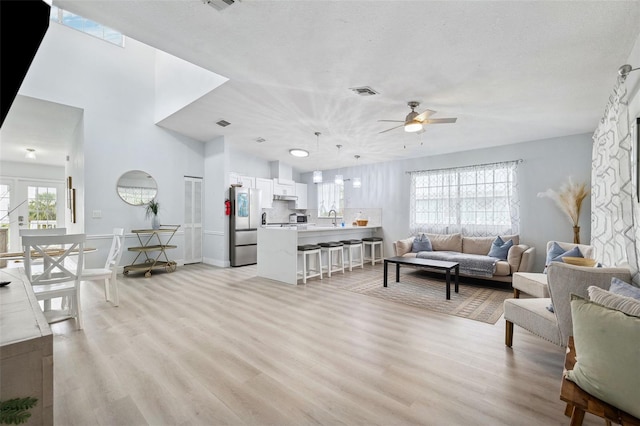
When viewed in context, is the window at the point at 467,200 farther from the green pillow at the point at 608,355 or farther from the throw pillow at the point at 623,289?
the green pillow at the point at 608,355

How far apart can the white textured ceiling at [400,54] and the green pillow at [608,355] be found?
2106 millimetres

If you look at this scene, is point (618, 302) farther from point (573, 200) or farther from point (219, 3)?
point (573, 200)

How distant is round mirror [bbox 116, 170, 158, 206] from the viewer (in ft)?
18.3

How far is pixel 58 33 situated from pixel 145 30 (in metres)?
3.74

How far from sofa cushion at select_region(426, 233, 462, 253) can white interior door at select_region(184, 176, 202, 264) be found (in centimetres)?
528

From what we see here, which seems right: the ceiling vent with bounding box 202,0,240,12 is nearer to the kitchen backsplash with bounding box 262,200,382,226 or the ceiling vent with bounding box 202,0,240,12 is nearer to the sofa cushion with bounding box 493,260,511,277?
the sofa cushion with bounding box 493,260,511,277

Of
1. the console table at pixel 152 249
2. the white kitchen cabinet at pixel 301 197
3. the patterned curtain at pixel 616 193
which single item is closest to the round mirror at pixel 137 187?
the console table at pixel 152 249

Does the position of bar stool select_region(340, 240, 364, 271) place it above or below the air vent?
below

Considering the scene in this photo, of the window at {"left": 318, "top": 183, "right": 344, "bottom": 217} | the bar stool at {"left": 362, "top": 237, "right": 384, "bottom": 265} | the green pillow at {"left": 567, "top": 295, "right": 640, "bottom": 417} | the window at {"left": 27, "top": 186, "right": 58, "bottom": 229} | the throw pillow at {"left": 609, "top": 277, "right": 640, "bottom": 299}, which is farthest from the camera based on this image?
the window at {"left": 318, "top": 183, "right": 344, "bottom": 217}

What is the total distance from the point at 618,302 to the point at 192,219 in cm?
678

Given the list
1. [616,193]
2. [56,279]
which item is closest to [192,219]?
[56,279]

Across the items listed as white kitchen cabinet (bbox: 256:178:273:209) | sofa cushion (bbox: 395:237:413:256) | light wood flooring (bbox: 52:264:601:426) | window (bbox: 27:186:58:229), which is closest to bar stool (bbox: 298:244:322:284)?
light wood flooring (bbox: 52:264:601:426)

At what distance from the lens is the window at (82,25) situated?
4918 millimetres

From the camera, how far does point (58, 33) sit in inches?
190
